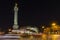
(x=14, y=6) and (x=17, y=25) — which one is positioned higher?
(x=14, y=6)

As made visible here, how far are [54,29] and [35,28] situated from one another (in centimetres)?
333

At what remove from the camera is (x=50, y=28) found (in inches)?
1490

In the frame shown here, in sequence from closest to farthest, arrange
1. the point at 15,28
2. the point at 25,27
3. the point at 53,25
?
the point at 15,28 < the point at 25,27 < the point at 53,25

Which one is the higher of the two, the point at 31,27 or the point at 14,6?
the point at 14,6

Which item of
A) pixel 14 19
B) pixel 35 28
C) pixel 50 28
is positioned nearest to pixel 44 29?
pixel 50 28

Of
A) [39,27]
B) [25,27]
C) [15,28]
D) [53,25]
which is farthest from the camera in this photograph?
[53,25]

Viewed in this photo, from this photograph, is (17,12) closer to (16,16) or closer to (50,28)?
(16,16)

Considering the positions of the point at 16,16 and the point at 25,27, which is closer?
the point at 16,16

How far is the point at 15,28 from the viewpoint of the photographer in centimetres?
3048

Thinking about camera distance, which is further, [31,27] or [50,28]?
[50,28]

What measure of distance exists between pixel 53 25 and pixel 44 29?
71.9 inches

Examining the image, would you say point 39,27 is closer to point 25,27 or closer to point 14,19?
point 25,27

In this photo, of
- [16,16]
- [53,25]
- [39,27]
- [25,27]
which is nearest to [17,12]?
[16,16]

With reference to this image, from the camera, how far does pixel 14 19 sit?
3173 cm
